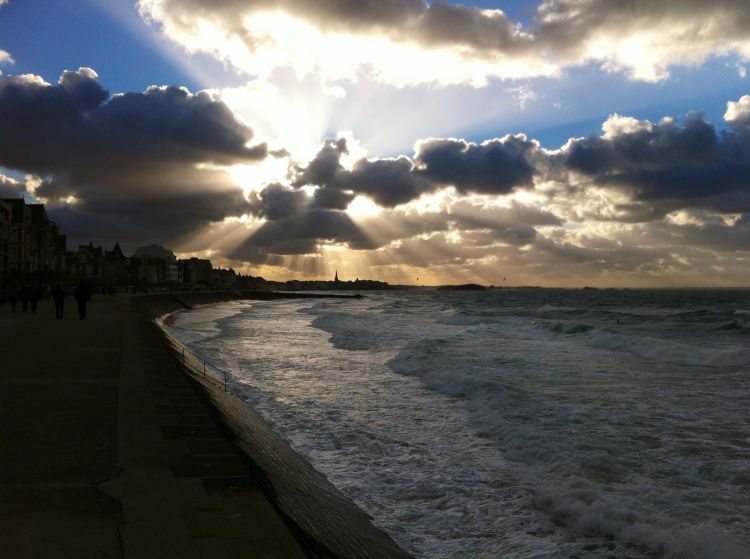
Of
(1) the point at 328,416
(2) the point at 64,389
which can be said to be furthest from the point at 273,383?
(2) the point at 64,389

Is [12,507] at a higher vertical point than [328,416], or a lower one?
higher

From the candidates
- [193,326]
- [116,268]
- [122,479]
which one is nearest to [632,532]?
[122,479]

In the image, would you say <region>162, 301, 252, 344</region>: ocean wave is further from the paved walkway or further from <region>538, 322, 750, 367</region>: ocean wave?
<region>538, 322, 750, 367</region>: ocean wave

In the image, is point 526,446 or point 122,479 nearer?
point 122,479

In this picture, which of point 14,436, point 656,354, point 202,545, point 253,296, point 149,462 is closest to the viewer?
point 202,545

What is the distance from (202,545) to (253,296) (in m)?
166

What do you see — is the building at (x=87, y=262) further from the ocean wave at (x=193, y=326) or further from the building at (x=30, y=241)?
the ocean wave at (x=193, y=326)

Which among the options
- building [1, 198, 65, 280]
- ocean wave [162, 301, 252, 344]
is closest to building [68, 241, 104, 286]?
building [1, 198, 65, 280]

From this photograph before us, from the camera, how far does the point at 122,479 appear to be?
4.73 meters

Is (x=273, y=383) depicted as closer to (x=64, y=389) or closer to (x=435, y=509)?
(x=64, y=389)

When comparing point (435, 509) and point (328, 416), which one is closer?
point (435, 509)

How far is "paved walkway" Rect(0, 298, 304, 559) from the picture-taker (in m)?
3.60

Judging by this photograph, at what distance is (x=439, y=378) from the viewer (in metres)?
15.1

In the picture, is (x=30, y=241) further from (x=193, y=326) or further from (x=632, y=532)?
(x=632, y=532)
